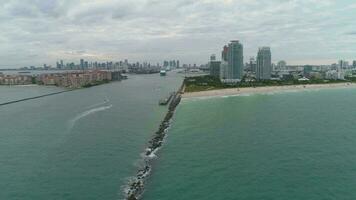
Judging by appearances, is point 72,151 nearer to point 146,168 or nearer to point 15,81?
point 146,168

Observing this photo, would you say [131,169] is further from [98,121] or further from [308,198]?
[98,121]

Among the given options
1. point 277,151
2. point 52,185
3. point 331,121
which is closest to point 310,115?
point 331,121

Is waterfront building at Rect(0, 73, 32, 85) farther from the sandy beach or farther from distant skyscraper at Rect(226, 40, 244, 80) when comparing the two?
the sandy beach

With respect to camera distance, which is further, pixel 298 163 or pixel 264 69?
pixel 264 69

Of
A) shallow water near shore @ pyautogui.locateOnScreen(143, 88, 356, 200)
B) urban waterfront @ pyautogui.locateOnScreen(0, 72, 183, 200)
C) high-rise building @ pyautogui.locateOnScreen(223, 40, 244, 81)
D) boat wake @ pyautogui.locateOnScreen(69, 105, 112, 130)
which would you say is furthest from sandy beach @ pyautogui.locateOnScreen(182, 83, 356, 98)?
shallow water near shore @ pyautogui.locateOnScreen(143, 88, 356, 200)

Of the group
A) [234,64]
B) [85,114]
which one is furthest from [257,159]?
[234,64]
